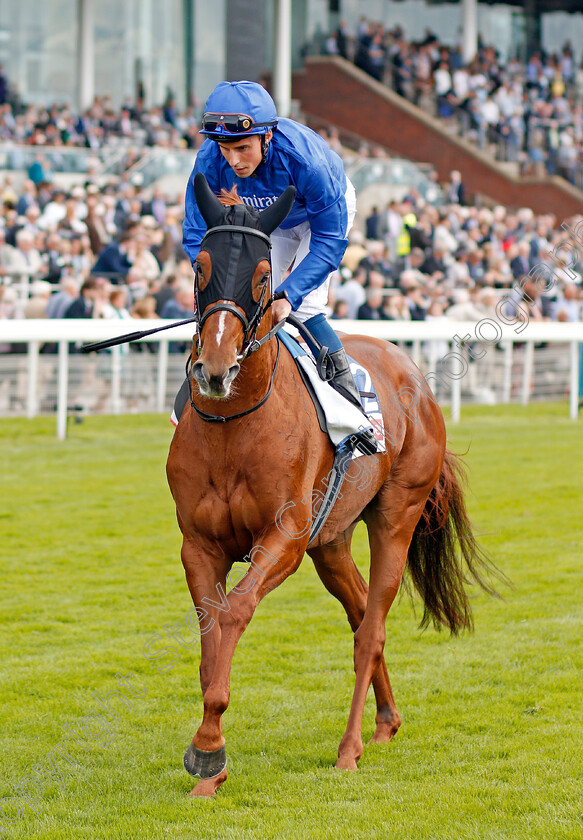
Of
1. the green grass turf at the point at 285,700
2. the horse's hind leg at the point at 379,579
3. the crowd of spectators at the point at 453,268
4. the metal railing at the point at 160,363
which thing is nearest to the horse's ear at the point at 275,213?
the green grass turf at the point at 285,700

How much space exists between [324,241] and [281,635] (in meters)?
2.11

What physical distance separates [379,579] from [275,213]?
157cm

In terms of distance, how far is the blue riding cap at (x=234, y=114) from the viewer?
11.7 feet

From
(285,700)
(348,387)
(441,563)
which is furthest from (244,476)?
(441,563)

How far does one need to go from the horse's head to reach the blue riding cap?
0.76 ft

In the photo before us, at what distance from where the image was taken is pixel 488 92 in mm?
25906

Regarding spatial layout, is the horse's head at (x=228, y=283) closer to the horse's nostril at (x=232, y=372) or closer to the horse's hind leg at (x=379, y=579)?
the horse's nostril at (x=232, y=372)

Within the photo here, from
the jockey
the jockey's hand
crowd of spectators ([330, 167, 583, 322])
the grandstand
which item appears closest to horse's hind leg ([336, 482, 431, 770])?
the jockey

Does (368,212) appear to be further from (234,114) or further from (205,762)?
(205,762)

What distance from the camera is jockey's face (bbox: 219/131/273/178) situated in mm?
3654

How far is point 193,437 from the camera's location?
358cm

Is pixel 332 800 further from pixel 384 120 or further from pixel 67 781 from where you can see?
pixel 384 120

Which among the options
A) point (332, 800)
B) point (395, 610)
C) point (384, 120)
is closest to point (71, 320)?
point (395, 610)

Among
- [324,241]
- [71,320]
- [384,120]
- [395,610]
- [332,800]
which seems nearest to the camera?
[332,800]
